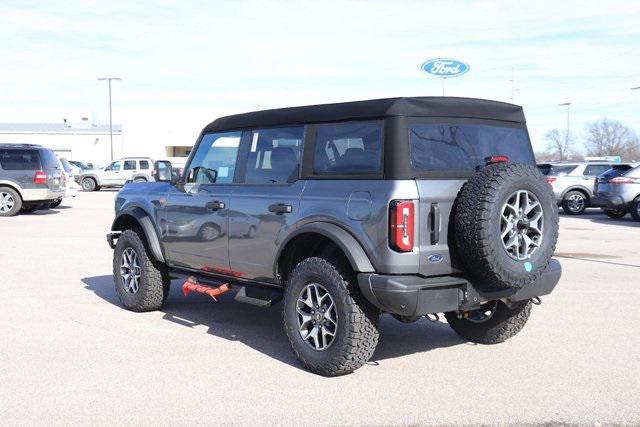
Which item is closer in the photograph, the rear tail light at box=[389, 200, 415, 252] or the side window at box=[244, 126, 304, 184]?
the rear tail light at box=[389, 200, 415, 252]

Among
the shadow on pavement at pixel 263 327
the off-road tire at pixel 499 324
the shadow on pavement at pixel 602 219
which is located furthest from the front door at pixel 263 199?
the shadow on pavement at pixel 602 219

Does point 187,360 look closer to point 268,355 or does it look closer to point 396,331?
point 268,355

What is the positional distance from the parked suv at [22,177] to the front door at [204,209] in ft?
42.5

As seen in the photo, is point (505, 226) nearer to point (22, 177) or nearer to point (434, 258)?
point (434, 258)

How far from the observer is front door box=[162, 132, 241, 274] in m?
6.21

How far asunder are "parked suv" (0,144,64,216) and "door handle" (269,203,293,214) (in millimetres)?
14657

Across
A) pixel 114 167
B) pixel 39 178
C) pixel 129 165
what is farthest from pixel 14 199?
pixel 114 167

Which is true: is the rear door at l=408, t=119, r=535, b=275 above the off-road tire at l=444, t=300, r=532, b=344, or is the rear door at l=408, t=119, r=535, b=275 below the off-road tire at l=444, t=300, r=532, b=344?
above

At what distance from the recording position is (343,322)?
4.94 m

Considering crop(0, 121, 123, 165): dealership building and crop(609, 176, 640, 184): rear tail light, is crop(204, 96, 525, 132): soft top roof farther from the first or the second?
crop(0, 121, 123, 165): dealership building

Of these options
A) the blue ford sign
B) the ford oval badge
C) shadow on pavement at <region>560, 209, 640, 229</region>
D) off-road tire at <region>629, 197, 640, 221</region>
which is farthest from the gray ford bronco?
the blue ford sign

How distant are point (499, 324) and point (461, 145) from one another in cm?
165

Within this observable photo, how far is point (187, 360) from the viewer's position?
555 cm

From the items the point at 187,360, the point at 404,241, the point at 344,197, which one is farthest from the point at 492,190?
the point at 187,360
